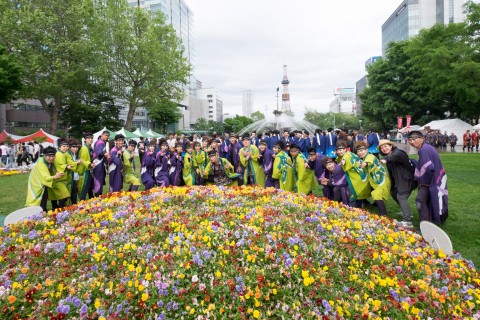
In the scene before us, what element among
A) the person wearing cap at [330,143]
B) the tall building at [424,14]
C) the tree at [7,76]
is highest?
the tall building at [424,14]

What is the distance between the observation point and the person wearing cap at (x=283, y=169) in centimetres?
813

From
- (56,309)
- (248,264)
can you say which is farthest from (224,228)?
(56,309)

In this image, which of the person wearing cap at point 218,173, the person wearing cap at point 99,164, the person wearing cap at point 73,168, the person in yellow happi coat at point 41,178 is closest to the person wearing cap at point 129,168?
the person wearing cap at point 99,164

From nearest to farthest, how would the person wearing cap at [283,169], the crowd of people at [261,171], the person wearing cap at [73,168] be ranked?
the crowd of people at [261,171] < the person wearing cap at [73,168] < the person wearing cap at [283,169]

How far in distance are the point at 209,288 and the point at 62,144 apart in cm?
550

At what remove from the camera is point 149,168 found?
894 cm

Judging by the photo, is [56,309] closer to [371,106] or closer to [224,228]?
[224,228]

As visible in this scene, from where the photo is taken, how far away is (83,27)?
29922 mm

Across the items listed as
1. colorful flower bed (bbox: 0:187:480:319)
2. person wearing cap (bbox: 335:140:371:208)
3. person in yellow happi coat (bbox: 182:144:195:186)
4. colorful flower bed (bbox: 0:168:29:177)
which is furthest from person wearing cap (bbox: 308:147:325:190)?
colorful flower bed (bbox: 0:168:29:177)

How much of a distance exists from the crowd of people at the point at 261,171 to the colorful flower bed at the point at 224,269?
6.53 ft

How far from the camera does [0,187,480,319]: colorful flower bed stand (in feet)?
9.36

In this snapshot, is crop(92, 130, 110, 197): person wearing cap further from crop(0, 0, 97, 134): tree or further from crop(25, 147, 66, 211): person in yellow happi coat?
crop(0, 0, 97, 134): tree

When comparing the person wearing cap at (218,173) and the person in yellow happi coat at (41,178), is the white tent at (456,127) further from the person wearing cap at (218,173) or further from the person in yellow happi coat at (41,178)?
the person in yellow happi coat at (41,178)

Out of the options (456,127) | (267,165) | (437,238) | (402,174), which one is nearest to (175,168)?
(267,165)
